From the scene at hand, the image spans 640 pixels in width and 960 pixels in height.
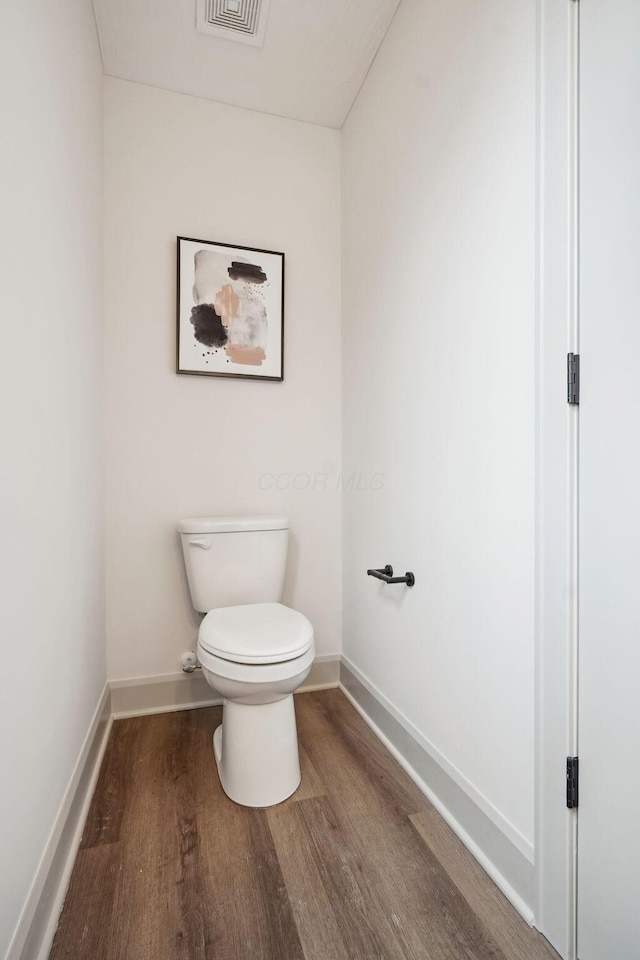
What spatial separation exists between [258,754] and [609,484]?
1.18 meters

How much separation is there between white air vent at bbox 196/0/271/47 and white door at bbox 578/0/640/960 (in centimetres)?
121

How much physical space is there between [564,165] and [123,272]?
1564mm

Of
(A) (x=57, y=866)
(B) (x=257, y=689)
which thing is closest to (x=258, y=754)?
(B) (x=257, y=689)

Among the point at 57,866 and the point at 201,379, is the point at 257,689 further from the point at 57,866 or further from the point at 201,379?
the point at 201,379

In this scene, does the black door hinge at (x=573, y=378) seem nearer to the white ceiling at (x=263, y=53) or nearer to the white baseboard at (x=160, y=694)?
the white ceiling at (x=263, y=53)

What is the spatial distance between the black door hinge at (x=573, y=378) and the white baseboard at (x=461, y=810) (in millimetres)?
957

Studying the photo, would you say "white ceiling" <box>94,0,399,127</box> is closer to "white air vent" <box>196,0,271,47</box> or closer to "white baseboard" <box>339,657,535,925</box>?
"white air vent" <box>196,0,271,47</box>

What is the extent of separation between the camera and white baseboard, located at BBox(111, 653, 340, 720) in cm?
186

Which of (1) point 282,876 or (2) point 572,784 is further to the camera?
(1) point 282,876

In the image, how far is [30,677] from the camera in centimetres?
89

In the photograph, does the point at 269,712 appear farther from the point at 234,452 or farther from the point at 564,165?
the point at 564,165

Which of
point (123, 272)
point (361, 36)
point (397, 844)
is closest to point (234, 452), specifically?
point (123, 272)

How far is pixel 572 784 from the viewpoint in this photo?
3.02 ft

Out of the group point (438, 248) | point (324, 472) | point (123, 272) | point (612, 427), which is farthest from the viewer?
point (324, 472)
